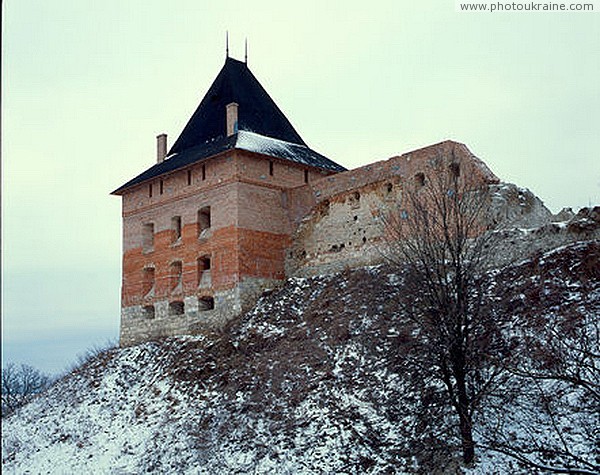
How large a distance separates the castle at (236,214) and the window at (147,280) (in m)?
0.03

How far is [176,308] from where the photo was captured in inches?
850

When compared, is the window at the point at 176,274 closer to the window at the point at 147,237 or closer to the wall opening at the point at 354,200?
the window at the point at 147,237

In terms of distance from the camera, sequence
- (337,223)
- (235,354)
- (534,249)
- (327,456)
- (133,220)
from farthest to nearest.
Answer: (133,220) → (337,223) → (235,354) → (534,249) → (327,456)

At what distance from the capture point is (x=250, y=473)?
12688 mm

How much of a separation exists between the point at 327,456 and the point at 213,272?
9167 mm

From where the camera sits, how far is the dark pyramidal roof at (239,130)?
21781 millimetres

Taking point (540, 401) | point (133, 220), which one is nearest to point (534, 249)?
point (540, 401)

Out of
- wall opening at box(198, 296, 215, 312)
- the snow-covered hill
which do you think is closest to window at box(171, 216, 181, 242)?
wall opening at box(198, 296, 215, 312)

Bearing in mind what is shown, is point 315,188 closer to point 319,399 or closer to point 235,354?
point 235,354

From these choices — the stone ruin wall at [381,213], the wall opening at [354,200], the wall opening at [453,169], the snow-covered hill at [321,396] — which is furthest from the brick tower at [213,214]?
the wall opening at [453,169]

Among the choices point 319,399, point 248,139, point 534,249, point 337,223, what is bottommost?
point 319,399

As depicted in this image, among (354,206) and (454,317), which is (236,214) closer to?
(354,206)

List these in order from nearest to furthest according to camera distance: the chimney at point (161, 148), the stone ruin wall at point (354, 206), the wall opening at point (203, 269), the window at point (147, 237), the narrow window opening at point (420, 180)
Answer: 1. the stone ruin wall at point (354, 206)
2. the narrow window opening at point (420, 180)
3. the wall opening at point (203, 269)
4. the window at point (147, 237)
5. the chimney at point (161, 148)

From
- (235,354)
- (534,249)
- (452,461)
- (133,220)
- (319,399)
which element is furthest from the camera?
(133,220)
